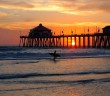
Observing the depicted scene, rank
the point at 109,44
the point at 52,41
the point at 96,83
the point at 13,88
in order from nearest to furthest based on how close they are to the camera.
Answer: the point at 13,88, the point at 96,83, the point at 109,44, the point at 52,41

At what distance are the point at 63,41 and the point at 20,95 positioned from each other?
4172 inches

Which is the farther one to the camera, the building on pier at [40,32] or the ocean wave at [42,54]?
the building on pier at [40,32]

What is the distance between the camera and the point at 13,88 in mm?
15406

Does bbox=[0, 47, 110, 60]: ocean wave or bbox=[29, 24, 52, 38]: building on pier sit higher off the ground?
bbox=[29, 24, 52, 38]: building on pier

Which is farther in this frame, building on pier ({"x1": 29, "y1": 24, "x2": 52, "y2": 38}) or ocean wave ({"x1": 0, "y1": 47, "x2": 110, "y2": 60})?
building on pier ({"x1": 29, "y1": 24, "x2": 52, "y2": 38})

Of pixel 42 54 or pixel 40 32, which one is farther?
pixel 40 32

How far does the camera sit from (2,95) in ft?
45.0

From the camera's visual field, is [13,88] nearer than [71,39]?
Yes

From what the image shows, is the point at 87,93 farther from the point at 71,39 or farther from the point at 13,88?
the point at 71,39

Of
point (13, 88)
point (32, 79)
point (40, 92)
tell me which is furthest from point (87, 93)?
point (32, 79)

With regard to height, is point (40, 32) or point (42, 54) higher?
point (40, 32)

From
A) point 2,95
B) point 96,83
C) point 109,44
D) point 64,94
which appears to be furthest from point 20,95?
point 109,44

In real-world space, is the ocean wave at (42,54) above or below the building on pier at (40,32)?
below

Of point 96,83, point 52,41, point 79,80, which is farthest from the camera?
point 52,41
